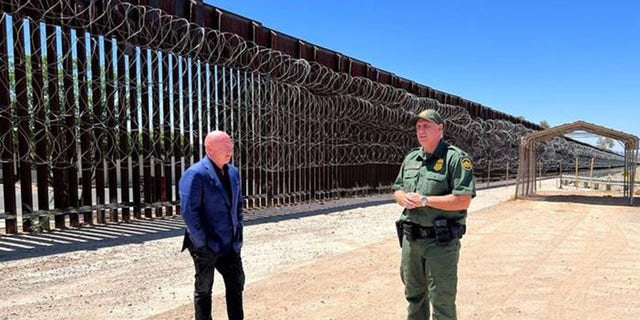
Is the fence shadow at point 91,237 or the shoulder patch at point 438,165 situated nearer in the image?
the shoulder patch at point 438,165

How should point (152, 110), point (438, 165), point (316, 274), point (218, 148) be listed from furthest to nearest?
point (152, 110) → point (316, 274) → point (218, 148) → point (438, 165)

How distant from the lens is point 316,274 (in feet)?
16.9

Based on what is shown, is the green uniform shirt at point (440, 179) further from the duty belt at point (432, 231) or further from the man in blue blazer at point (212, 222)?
the man in blue blazer at point (212, 222)

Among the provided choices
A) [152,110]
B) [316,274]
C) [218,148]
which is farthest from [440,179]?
[152,110]

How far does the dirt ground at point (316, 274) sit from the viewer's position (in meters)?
3.95

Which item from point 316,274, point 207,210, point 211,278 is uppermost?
point 207,210

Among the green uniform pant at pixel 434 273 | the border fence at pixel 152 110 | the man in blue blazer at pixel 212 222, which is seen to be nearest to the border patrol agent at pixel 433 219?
the green uniform pant at pixel 434 273

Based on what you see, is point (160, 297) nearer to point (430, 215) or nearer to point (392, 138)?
point (430, 215)

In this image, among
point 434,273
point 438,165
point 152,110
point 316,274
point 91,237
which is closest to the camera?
point 434,273

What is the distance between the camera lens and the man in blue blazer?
9.96 feet

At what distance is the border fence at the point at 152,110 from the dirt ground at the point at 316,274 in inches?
29.9

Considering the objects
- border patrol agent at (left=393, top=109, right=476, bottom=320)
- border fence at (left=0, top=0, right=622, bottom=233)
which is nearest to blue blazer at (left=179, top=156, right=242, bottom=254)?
border patrol agent at (left=393, top=109, right=476, bottom=320)

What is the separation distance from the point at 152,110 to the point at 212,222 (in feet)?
18.9

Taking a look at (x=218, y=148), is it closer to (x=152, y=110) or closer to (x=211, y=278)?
(x=211, y=278)
